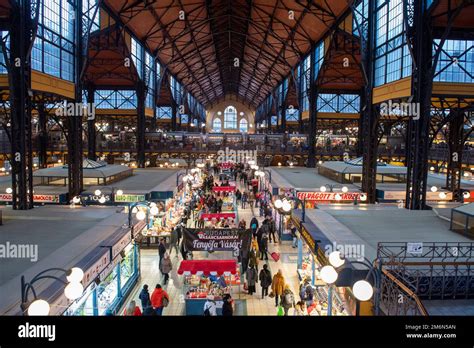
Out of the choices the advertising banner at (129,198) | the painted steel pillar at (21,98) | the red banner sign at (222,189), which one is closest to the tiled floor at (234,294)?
the advertising banner at (129,198)

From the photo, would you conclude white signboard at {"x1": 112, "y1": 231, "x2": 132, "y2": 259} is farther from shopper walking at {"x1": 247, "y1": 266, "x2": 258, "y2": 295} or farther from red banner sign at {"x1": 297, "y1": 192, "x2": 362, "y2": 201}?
red banner sign at {"x1": 297, "y1": 192, "x2": 362, "y2": 201}

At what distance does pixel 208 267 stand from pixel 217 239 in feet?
3.86

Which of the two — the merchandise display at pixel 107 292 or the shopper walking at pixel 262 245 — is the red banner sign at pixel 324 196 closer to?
the shopper walking at pixel 262 245

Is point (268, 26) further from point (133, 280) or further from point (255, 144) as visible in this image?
point (133, 280)

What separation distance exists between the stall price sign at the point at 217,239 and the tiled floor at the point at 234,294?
151cm

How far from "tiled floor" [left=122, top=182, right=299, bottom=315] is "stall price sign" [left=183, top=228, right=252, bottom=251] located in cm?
151

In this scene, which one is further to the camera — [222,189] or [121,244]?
[222,189]

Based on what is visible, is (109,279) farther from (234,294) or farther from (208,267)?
(234,294)

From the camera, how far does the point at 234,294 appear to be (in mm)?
13344

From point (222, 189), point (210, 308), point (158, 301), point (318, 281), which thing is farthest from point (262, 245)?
point (222, 189)

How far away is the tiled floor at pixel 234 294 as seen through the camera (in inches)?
483

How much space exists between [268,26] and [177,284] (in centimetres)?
2979

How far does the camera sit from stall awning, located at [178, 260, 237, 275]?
12180 mm

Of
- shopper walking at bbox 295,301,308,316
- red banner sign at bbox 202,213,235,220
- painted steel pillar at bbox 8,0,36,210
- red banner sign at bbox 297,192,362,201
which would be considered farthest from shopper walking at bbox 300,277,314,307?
painted steel pillar at bbox 8,0,36,210
